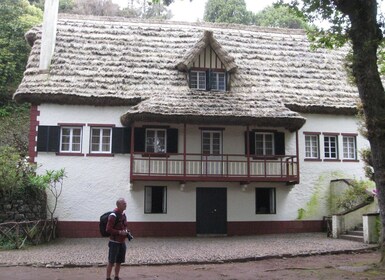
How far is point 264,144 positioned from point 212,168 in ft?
10.4

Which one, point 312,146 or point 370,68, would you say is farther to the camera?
point 312,146

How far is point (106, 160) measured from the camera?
766 inches

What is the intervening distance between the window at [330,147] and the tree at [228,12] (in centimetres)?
2965

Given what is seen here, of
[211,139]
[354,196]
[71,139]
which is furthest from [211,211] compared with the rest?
[71,139]

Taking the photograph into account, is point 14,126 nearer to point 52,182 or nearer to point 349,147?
point 52,182

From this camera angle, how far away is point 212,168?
19.3 meters

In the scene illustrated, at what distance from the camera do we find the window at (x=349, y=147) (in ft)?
72.0

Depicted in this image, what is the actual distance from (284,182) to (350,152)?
4.24 metres

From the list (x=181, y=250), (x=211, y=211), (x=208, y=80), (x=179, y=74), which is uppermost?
(x=179, y=74)

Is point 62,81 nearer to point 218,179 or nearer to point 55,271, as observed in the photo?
point 218,179

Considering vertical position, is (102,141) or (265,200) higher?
(102,141)

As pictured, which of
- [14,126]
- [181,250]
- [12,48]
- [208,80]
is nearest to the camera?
[181,250]

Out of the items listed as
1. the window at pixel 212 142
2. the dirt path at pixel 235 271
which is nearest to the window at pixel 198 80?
the window at pixel 212 142

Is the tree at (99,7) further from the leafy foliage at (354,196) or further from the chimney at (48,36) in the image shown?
the leafy foliage at (354,196)
